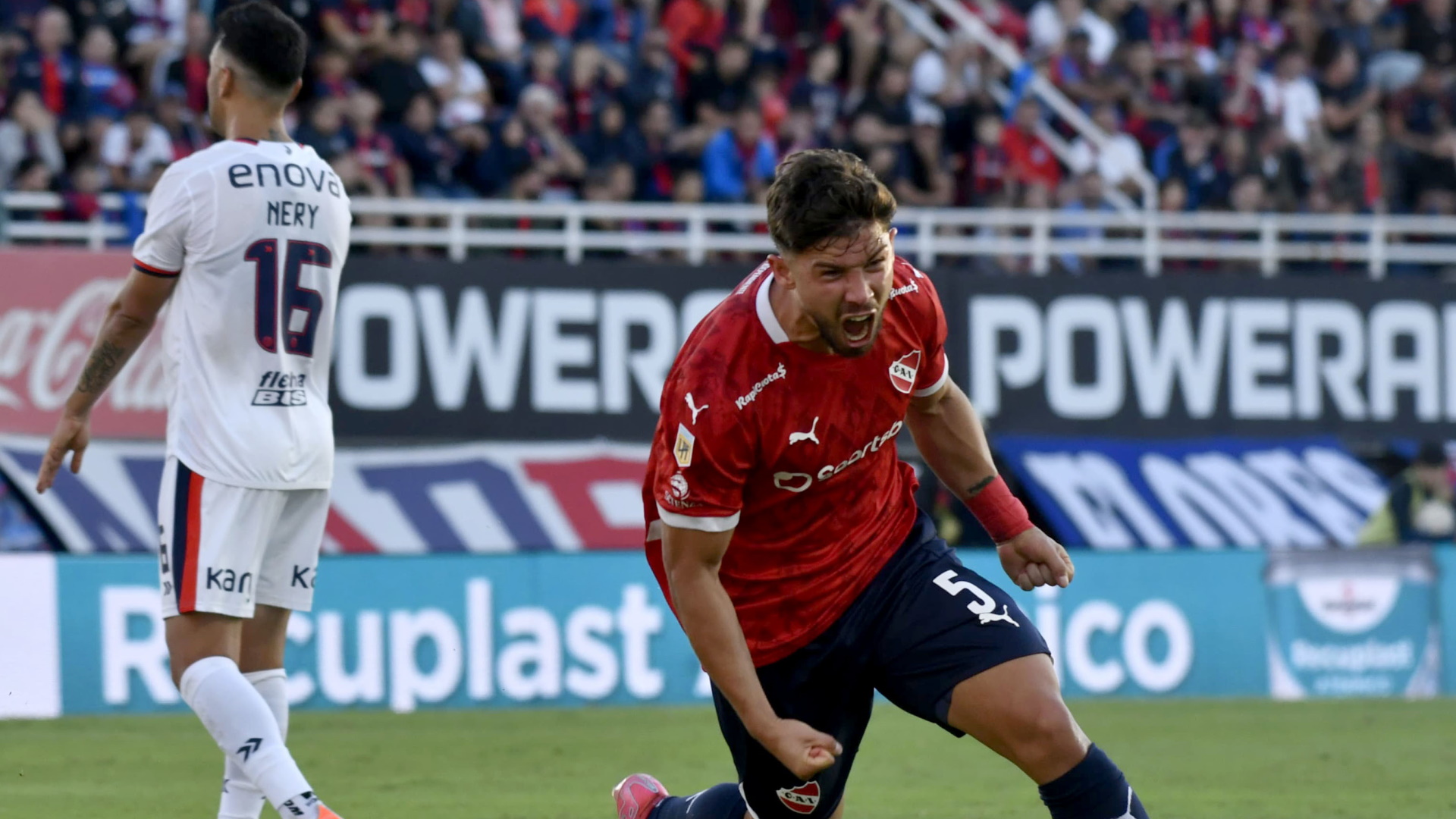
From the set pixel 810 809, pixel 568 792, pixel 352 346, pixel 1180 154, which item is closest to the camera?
pixel 810 809

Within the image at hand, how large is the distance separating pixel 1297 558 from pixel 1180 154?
451 cm

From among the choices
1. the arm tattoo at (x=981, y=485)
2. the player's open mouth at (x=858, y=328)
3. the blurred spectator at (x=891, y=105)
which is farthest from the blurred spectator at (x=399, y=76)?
the player's open mouth at (x=858, y=328)

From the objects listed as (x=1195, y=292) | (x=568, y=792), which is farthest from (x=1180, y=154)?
A: (x=568, y=792)

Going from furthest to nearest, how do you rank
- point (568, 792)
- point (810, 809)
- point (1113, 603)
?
point (1113, 603), point (568, 792), point (810, 809)

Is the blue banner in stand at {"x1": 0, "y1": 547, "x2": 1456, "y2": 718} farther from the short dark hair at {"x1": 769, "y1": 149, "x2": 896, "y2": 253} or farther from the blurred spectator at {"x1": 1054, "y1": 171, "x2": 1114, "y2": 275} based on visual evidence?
the short dark hair at {"x1": 769, "y1": 149, "x2": 896, "y2": 253}

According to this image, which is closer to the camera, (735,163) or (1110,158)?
(735,163)

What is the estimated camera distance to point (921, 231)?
15719 millimetres

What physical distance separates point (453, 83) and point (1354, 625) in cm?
775

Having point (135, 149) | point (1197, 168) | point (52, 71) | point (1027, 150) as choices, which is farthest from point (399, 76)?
point (1197, 168)

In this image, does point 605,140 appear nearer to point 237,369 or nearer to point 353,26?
point 353,26

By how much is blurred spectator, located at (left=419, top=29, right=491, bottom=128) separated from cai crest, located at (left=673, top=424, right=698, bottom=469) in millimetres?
10801

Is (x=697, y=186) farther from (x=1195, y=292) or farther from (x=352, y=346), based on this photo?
(x=1195, y=292)

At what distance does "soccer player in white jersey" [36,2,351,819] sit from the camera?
5602 mm

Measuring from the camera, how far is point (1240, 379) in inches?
640
